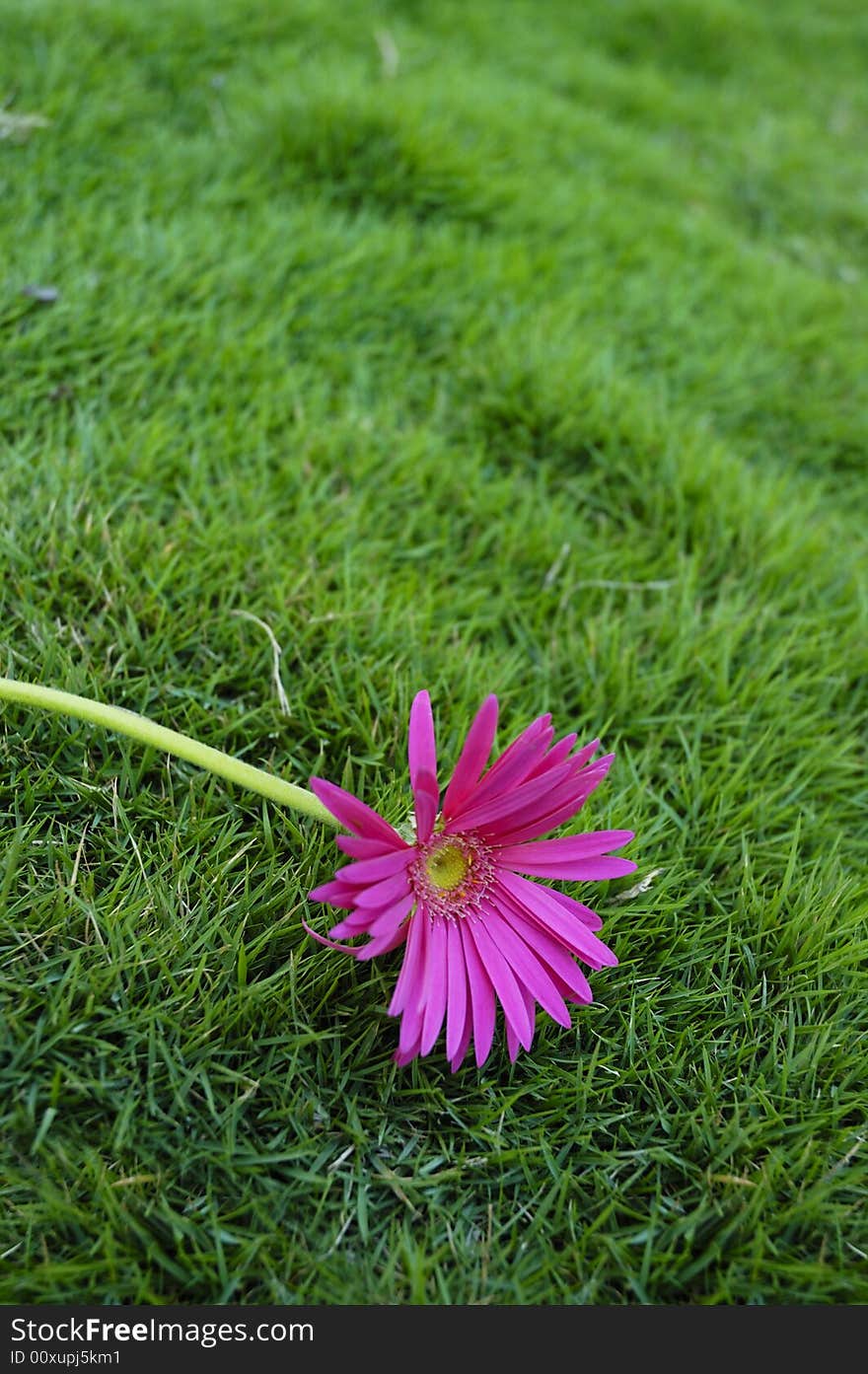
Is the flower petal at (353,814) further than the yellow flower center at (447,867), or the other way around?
the yellow flower center at (447,867)

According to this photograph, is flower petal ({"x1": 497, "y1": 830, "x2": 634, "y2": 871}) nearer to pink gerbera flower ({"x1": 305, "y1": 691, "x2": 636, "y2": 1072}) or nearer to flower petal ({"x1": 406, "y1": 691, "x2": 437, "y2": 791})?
pink gerbera flower ({"x1": 305, "y1": 691, "x2": 636, "y2": 1072})

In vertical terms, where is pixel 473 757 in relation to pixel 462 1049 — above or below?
above

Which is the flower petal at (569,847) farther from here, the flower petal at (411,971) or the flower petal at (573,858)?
the flower petal at (411,971)

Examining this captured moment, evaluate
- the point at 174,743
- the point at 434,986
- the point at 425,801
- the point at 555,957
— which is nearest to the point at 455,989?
the point at 434,986

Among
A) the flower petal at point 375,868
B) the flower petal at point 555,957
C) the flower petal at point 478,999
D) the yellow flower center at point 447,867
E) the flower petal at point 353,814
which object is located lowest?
the flower petal at point 478,999

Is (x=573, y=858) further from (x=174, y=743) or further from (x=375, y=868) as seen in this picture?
(x=174, y=743)

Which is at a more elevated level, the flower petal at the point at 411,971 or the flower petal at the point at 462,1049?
the flower petal at the point at 411,971

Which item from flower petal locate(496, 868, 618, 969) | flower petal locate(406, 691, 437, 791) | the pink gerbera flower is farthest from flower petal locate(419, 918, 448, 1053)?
flower petal locate(406, 691, 437, 791)

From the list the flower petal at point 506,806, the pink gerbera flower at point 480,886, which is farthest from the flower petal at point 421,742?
the flower petal at point 506,806
